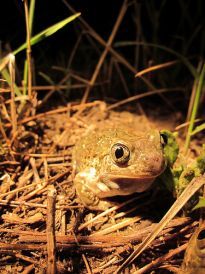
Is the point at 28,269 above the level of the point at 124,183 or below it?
below

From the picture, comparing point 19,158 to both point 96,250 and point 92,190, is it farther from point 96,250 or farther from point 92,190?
point 96,250

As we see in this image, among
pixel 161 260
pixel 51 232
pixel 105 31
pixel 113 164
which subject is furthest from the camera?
pixel 105 31

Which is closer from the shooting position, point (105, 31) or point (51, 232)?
point (51, 232)

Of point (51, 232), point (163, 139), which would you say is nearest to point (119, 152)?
point (163, 139)

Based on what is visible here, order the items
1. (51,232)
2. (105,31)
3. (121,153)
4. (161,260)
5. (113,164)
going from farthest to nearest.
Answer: (105,31), (113,164), (121,153), (161,260), (51,232)

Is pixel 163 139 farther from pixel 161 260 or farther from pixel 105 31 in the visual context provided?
pixel 105 31

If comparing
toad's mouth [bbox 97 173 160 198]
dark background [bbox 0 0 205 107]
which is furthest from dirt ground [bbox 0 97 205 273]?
dark background [bbox 0 0 205 107]
